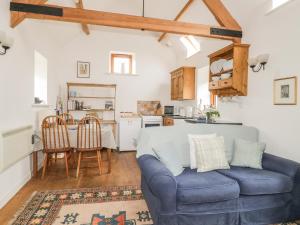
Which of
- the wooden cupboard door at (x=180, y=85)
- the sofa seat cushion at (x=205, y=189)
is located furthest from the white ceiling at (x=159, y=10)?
the sofa seat cushion at (x=205, y=189)

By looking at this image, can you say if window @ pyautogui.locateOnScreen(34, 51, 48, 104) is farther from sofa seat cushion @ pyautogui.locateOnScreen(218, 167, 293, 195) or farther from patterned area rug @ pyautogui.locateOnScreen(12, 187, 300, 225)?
sofa seat cushion @ pyautogui.locateOnScreen(218, 167, 293, 195)

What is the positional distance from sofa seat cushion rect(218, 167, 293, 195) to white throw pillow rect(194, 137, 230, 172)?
20cm

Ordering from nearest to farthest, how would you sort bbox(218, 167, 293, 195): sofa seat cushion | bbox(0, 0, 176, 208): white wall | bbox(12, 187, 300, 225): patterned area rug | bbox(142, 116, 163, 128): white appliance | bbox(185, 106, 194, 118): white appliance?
bbox(218, 167, 293, 195): sofa seat cushion
bbox(12, 187, 300, 225): patterned area rug
bbox(0, 0, 176, 208): white wall
bbox(185, 106, 194, 118): white appliance
bbox(142, 116, 163, 128): white appliance

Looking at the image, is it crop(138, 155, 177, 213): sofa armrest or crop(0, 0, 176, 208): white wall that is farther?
crop(0, 0, 176, 208): white wall

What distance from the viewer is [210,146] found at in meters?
2.58

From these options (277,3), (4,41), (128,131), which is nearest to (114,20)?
(4,41)

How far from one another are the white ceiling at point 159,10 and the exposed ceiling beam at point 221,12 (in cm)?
7

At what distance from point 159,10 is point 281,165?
12.8 feet

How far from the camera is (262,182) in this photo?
7.11ft

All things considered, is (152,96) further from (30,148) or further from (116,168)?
(30,148)

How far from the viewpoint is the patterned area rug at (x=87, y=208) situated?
2.23 m

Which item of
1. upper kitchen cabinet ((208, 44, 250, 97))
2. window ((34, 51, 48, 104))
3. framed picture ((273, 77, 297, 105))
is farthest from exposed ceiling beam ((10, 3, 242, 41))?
window ((34, 51, 48, 104))

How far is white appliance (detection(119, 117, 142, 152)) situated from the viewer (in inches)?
217

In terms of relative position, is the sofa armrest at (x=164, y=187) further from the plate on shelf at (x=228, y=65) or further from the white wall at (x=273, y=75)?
the plate on shelf at (x=228, y=65)
